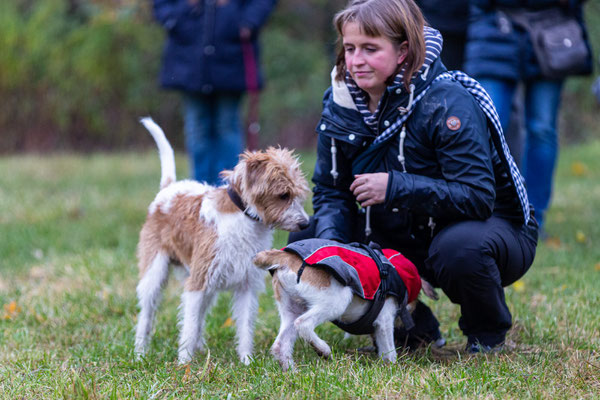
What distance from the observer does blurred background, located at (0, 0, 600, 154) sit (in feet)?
43.3

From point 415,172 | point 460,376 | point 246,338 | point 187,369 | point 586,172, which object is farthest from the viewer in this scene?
point 586,172

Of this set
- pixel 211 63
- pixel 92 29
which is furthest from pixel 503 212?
pixel 92 29

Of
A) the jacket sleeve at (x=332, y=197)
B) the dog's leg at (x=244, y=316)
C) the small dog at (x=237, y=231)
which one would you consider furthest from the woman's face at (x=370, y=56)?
the dog's leg at (x=244, y=316)

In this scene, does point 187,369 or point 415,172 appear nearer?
point 187,369

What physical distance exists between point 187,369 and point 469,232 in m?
1.33

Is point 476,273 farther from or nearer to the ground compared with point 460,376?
farther from the ground

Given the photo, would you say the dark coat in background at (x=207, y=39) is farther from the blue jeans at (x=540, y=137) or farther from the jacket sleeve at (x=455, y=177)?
the jacket sleeve at (x=455, y=177)

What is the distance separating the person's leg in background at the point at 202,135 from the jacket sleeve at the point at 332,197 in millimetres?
3289

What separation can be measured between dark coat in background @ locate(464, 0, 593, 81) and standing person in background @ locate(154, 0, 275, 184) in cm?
227

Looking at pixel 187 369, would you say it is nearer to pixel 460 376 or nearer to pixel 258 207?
pixel 258 207

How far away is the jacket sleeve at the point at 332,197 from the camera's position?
352 cm

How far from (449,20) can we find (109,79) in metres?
9.27

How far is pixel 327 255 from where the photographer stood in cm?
289

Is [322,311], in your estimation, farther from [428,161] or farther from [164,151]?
[164,151]
